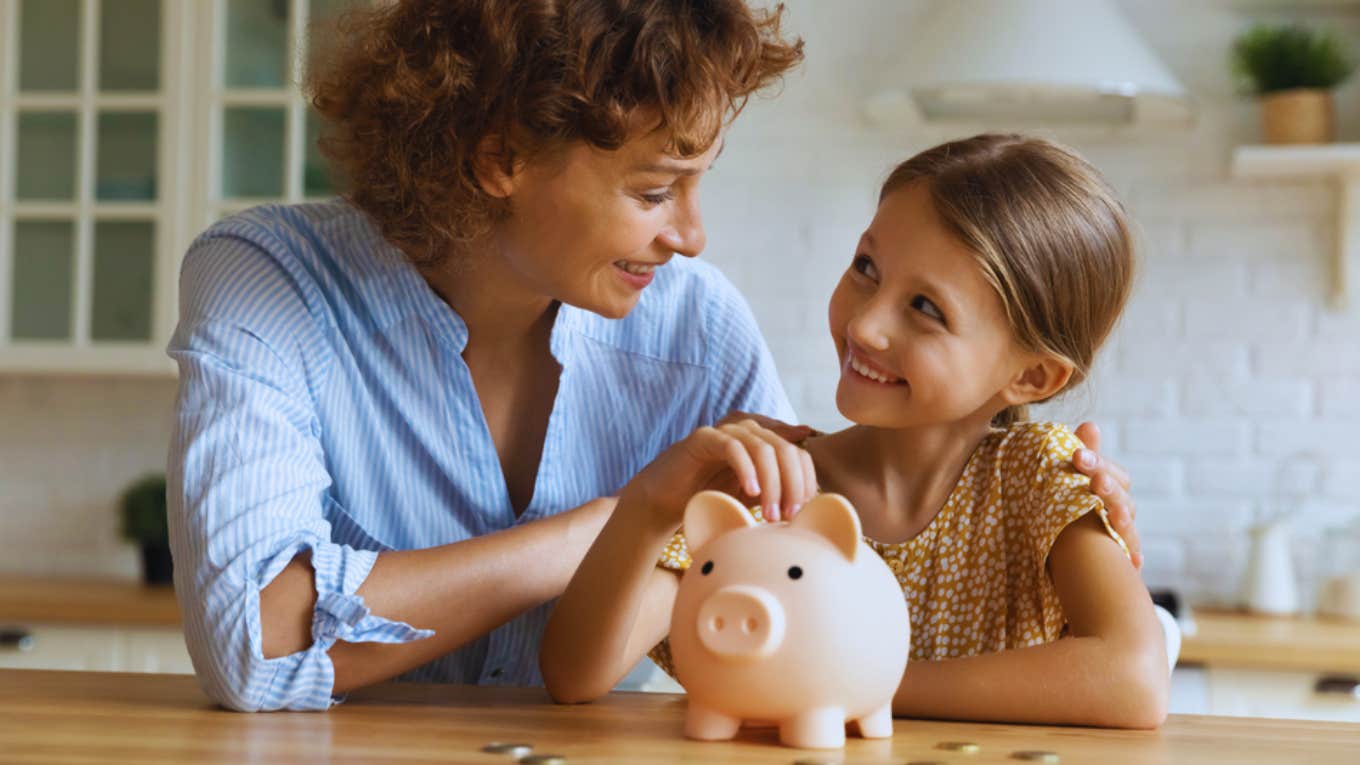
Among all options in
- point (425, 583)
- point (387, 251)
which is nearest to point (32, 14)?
point (387, 251)

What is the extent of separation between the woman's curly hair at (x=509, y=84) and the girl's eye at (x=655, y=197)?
6 centimetres

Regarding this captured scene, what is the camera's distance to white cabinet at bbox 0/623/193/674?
2980 millimetres

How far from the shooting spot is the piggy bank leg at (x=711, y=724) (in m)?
0.93

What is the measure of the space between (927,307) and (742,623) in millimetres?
381

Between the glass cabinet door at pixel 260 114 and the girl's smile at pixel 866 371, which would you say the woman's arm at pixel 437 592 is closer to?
the girl's smile at pixel 866 371

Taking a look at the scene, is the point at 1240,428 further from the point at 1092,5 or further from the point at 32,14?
the point at 32,14

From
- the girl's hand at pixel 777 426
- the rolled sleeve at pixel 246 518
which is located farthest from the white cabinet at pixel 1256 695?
the rolled sleeve at pixel 246 518

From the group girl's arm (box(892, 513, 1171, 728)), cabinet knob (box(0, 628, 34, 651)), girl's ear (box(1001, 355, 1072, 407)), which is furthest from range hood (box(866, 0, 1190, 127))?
cabinet knob (box(0, 628, 34, 651))

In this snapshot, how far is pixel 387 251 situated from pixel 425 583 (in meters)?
0.41

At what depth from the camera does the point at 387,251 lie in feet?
4.85

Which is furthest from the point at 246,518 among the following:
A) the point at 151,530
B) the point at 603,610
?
the point at 151,530

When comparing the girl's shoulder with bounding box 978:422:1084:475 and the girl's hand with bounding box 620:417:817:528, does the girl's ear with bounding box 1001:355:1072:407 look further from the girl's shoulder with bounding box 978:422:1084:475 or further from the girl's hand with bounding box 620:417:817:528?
the girl's hand with bounding box 620:417:817:528

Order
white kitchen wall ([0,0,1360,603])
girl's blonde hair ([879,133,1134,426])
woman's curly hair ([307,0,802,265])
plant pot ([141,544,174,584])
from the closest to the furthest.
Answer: girl's blonde hair ([879,133,1134,426]) → woman's curly hair ([307,0,802,265]) → white kitchen wall ([0,0,1360,603]) → plant pot ([141,544,174,584])

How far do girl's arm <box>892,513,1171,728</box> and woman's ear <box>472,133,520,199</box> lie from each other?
614 millimetres
